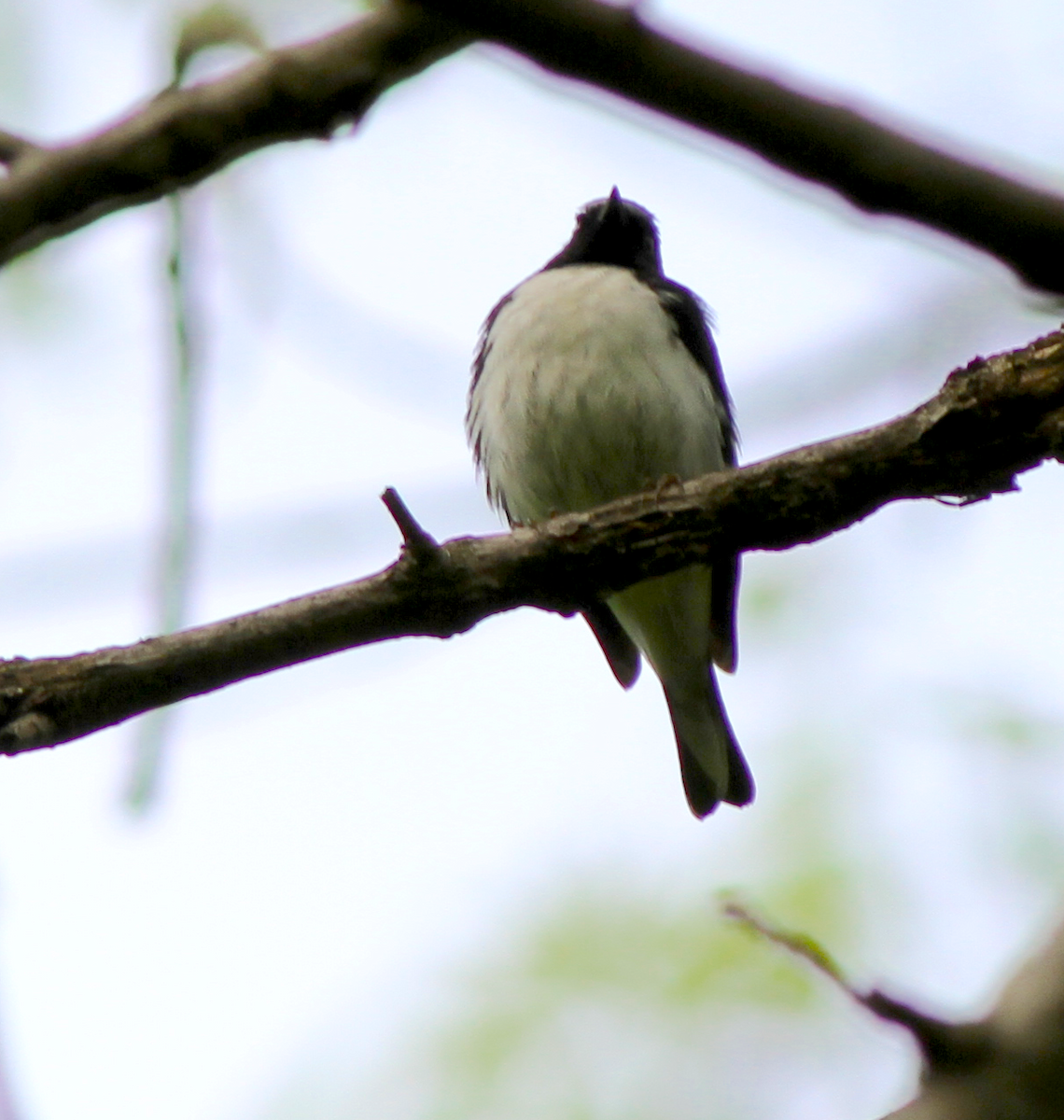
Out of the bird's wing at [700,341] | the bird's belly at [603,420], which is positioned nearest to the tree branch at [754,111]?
the bird's belly at [603,420]

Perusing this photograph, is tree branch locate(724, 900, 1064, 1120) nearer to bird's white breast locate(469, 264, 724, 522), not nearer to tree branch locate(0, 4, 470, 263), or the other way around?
tree branch locate(0, 4, 470, 263)

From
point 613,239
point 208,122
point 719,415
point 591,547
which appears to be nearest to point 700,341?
point 719,415

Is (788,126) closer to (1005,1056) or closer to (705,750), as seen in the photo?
(1005,1056)

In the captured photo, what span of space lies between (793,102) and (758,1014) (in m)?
4.46

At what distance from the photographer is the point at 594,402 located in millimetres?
4730

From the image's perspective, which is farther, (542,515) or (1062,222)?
(542,515)

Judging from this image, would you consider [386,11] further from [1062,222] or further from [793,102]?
[1062,222]

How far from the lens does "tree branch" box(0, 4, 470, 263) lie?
7.80 feet

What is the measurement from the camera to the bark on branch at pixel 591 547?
2688mm

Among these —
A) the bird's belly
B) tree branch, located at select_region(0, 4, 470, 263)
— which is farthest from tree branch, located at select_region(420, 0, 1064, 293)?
the bird's belly

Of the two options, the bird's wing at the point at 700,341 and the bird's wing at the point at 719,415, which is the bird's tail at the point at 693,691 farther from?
the bird's wing at the point at 700,341

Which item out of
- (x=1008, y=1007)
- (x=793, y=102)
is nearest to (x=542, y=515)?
(x=793, y=102)

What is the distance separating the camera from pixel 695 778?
5.14 meters

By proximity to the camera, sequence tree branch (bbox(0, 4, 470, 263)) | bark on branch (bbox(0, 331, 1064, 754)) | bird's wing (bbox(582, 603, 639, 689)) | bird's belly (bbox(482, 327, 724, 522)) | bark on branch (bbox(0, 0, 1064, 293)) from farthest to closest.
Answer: bird's wing (bbox(582, 603, 639, 689)) → bird's belly (bbox(482, 327, 724, 522)) → bark on branch (bbox(0, 331, 1064, 754)) → tree branch (bbox(0, 4, 470, 263)) → bark on branch (bbox(0, 0, 1064, 293))
